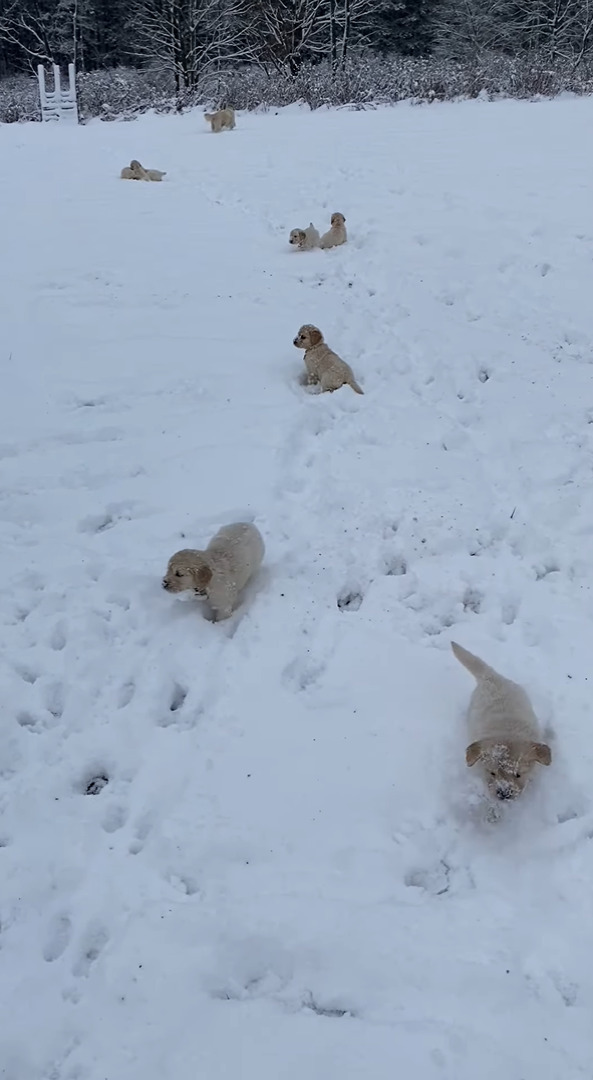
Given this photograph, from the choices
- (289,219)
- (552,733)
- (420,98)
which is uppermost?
(420,98)

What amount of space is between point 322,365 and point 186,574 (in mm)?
3240

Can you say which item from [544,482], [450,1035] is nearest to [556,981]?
[450,1035]

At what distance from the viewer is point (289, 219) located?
1078cm

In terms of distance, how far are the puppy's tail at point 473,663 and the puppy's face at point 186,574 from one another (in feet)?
4.95

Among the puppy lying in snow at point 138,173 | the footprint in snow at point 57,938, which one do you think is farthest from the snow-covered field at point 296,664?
the puppy lying in snow at point 138,173

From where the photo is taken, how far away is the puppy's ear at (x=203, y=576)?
14.3ft

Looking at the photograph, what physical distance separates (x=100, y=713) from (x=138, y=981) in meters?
1.43

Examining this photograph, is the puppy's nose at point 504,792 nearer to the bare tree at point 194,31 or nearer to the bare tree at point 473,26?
the bare tree at point 194,31

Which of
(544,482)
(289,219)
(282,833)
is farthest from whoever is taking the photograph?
(289,219)

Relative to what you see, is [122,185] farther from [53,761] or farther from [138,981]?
[138,981]

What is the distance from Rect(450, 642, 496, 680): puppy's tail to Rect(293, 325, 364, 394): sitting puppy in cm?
348

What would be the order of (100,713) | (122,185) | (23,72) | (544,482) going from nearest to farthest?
(100,713)
(544,482)
(122,185)
(23,72)

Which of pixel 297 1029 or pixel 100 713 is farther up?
pixel 100 713

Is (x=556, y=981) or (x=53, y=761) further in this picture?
(x=53, y=761)
